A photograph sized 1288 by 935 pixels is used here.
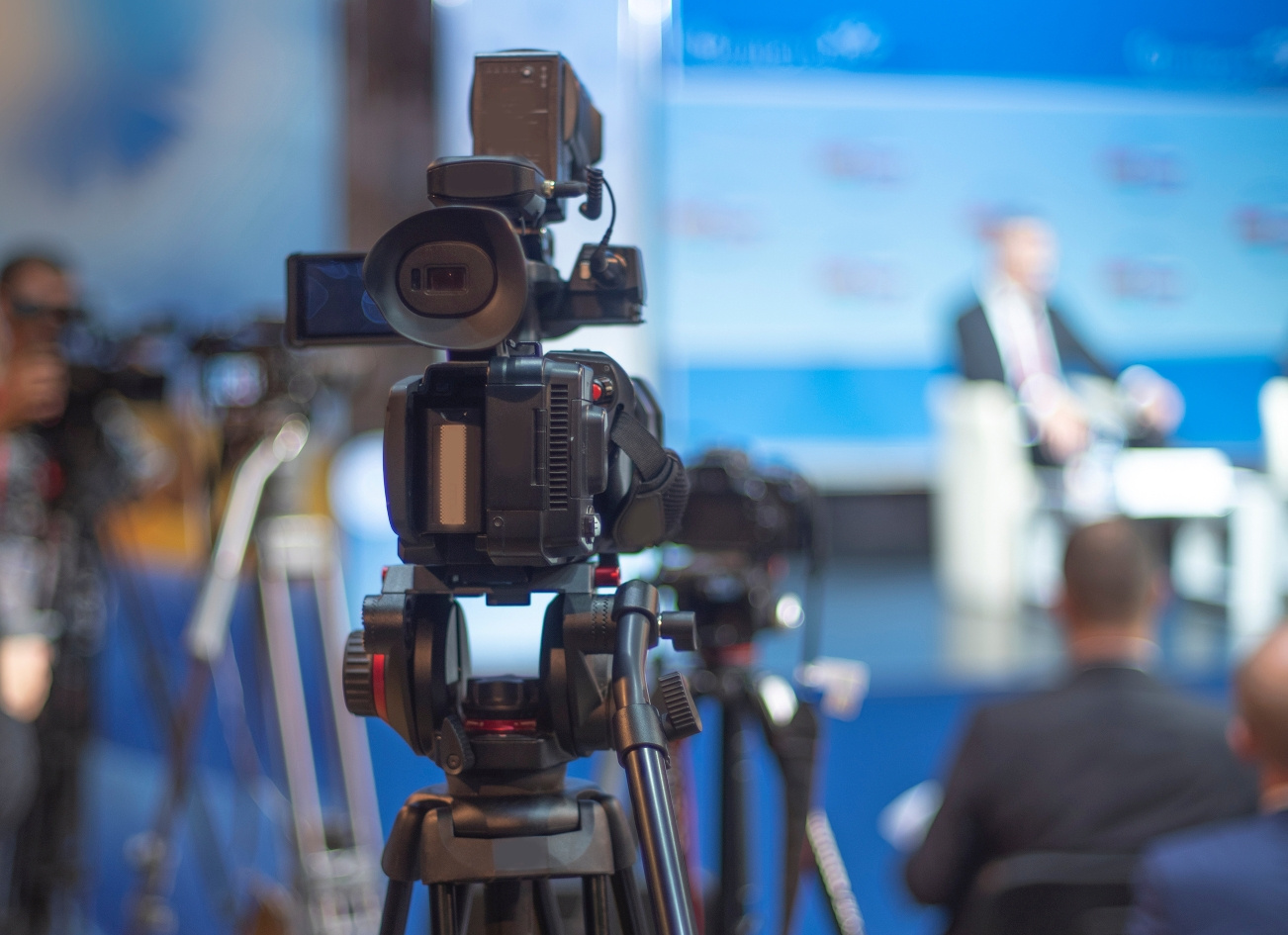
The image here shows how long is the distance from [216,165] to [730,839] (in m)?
2.95

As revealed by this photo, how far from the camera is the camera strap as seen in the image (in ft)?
2.48

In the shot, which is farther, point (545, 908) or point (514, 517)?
point (545, 908)

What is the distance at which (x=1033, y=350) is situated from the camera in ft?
16.0

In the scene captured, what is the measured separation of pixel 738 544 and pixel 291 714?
1.31 metres

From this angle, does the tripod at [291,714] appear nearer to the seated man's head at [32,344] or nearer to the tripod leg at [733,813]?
the seated man's head at [32,344]

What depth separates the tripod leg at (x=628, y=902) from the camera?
78 cm

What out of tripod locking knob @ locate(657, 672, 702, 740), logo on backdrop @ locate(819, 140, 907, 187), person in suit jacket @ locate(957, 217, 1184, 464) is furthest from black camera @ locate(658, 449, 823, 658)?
logo on backdrop @ locate(819, 140, 907, 187)

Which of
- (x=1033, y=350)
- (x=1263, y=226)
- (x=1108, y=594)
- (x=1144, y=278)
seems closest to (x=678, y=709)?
(x=1108, y=594)

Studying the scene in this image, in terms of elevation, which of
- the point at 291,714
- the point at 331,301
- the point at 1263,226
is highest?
the point at 1263,226

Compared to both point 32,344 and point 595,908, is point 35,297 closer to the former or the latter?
point 32,344

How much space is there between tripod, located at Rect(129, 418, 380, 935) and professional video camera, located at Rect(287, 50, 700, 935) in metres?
1.17

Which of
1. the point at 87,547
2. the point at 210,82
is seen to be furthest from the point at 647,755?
the point at 210,82

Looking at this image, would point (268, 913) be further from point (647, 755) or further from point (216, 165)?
point (216, 165)

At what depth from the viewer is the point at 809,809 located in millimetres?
1367
